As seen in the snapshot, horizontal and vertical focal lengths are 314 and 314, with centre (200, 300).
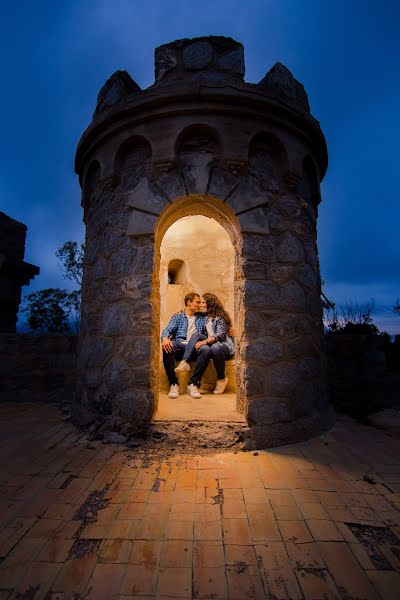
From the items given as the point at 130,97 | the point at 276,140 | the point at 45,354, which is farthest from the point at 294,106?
the point at 45,354

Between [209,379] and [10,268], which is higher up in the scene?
[10,268]

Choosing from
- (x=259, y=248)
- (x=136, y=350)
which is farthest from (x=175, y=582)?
(x=259, y=248)

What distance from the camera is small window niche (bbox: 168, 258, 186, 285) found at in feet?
17.6

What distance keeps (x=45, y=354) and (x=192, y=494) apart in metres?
3.67

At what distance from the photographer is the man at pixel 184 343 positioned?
157 inches

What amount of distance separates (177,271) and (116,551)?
445 centimetres

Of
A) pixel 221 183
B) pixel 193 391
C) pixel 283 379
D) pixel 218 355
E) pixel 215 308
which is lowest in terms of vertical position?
pixel 193 391

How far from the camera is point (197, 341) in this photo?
433cm

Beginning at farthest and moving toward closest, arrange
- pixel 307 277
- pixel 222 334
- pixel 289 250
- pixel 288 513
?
pixel 222 334, pixel 307 277, pixel 289 250, pixel 288 513

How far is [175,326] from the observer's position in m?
4.38

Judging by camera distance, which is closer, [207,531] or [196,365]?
[207,531]

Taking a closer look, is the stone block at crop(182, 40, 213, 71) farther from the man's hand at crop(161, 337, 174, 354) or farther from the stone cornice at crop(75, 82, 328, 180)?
the man's hand at crop(161, 337, 174, 354)

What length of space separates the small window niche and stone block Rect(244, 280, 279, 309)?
101 inches

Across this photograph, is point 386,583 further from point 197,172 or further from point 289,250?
point 197,172
